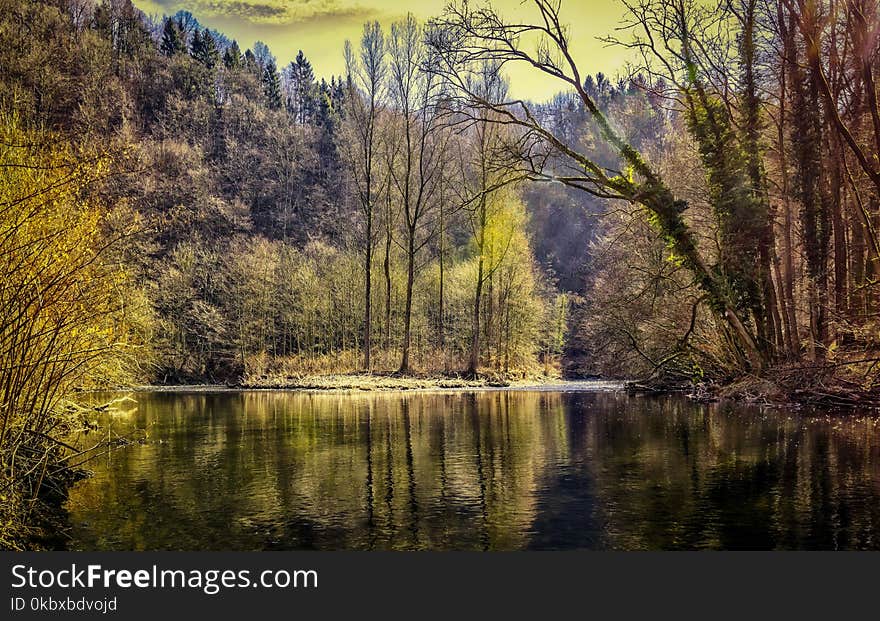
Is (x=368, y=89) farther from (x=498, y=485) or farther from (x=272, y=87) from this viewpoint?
(x=272, y=87)

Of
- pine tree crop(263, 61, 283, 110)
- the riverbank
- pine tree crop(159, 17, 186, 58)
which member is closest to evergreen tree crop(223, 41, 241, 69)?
pine tree crop(263, 61, 283, 110)

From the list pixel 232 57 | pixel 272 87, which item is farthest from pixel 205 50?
pixel 272 87

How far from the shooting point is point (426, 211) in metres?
50.9

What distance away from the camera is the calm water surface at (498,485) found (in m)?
7.62

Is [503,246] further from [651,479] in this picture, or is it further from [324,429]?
[651,479]

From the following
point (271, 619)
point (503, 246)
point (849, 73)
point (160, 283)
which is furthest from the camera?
point (160, 283)

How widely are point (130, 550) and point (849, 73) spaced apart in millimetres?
19848

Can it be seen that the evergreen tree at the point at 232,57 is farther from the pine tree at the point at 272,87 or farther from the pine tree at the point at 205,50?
the pine tree at the point at 272,87

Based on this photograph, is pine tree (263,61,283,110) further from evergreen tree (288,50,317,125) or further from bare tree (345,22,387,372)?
bare tree (345,22,387,372)

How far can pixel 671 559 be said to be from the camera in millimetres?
6773

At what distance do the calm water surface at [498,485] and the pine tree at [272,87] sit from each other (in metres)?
55.8

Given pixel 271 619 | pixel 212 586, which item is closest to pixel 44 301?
pixel 212 586

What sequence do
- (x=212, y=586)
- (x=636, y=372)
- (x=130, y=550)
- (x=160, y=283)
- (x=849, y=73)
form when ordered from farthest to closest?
1. (x=160, y=283)
2. (x=636, y=372)
3. (x=849, y=73)
4. (x=130, y=550)
5. (x=212, y=586)

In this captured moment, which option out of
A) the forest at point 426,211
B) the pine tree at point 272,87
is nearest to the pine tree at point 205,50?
the forest at point 426,211
